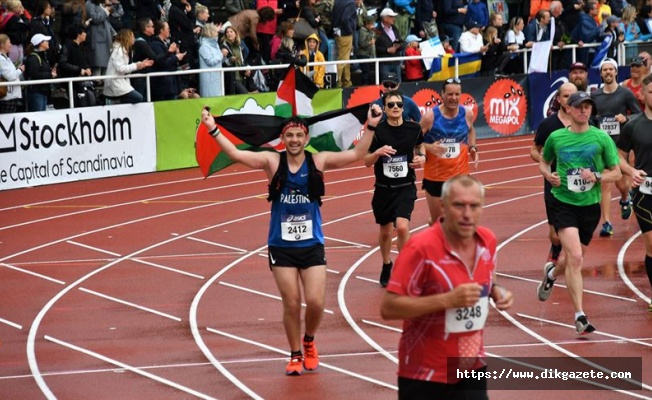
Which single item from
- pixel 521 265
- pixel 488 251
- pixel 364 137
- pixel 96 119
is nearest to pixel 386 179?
pixel 521 265

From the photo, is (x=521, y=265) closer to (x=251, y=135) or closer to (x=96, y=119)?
(x=251, y=135)

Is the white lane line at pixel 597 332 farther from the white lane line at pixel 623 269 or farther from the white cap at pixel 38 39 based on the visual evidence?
the white cap at pixel 38 39

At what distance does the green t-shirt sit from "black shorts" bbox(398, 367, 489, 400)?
4.72 meters

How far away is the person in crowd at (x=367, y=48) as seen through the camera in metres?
24.0

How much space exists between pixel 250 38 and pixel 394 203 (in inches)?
427

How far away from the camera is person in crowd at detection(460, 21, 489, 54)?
25.3 metres

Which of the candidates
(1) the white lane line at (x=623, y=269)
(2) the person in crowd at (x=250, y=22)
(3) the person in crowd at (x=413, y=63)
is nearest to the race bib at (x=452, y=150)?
(1) the white lane line at (x=623, y=269)

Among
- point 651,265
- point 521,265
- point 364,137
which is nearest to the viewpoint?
point 364,137

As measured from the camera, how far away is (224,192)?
63.2 ft

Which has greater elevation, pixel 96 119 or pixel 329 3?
pixel 329 3

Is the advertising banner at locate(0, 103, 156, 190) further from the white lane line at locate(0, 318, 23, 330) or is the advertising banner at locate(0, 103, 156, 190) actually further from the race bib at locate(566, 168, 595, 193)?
the race bib at locate(566, 168, 595, 193)

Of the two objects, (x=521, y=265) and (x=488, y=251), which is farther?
(x=521, y=265)

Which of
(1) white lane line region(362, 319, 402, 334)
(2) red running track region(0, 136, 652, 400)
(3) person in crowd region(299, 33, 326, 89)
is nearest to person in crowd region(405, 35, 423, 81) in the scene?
(3) person in crowd region(299, 33, 326, 89)

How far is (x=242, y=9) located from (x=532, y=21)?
6.84 metres
